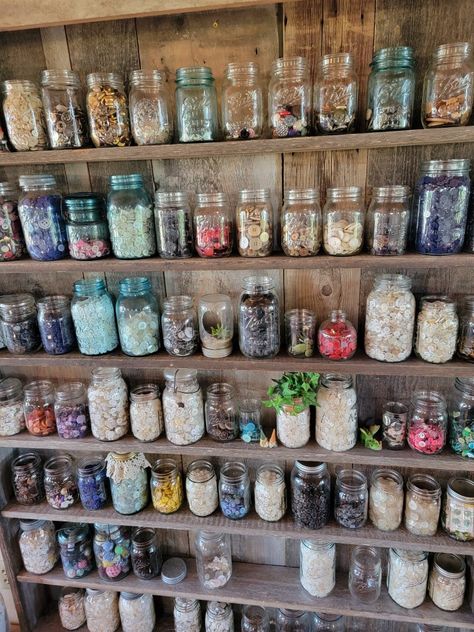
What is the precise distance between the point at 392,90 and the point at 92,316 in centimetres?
94

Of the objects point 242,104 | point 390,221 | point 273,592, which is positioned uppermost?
point 242,104

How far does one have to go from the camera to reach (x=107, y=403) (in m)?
1.35

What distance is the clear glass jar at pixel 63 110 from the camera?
1.13 m

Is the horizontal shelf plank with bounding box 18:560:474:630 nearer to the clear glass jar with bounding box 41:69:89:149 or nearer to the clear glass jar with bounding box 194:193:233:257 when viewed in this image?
the clear glass jar with bounding box 194:193:233:257

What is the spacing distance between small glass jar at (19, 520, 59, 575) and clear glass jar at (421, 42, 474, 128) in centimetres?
170

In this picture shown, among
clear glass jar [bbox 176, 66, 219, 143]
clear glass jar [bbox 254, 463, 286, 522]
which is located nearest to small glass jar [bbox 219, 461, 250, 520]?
clear glass jar [bbox 254, 463, 286, 522]

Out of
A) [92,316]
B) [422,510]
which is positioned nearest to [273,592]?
[422,510]

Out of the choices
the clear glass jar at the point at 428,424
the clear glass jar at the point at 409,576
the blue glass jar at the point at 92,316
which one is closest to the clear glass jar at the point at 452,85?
the clear glass jar at the point at 428,424

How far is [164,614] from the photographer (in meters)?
1.74

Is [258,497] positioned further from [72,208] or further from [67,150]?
[67,150]

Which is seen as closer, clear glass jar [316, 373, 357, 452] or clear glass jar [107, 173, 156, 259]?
clear glass jar [107, 173, 156, 259]

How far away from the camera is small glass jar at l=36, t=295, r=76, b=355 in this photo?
1.28 m

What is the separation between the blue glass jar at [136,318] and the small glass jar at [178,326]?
4cm

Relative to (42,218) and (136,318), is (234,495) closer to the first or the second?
(136,318)
